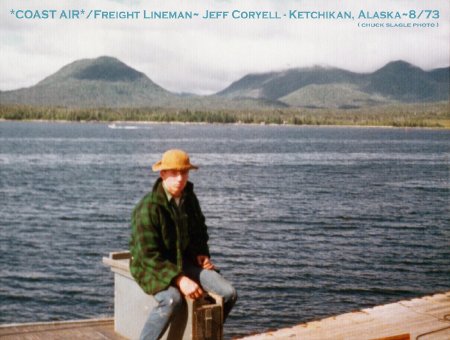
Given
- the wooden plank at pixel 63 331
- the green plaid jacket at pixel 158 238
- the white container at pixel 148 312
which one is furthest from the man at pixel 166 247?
the wooden plank at pixel 63 331

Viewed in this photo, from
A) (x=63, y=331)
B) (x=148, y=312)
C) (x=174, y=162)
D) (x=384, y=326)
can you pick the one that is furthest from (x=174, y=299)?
(x=384, y=326)

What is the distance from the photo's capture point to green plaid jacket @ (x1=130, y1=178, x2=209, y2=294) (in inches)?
184

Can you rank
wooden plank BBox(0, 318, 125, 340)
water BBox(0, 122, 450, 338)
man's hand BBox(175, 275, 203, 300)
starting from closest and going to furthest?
man's hand BBox(175, 275, 203, 300), wooden plank BBox(0, 318, 125, 340), water BBox(0, 122, 450, 338)

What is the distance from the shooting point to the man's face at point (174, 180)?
4.73m

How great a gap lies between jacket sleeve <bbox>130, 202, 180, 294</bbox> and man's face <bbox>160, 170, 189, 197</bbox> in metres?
0.20

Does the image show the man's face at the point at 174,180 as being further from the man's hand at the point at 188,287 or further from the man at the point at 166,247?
the man's hand at the point at 188,287

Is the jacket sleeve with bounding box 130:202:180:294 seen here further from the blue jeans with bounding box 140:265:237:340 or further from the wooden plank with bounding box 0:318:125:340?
the wooden plank with bounding box 0:318:125:340

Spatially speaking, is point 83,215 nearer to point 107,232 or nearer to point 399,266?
point 107,232

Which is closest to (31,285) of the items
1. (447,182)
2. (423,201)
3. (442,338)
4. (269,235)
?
(269,235)

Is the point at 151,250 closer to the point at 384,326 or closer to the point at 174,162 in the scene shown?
the point at 174,162

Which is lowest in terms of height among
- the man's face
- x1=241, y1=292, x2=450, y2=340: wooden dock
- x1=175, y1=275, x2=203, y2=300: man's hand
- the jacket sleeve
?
x1=241, y1=292, x2=450, y2=340: wooden dock

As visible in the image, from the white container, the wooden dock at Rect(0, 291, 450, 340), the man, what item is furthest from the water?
the man

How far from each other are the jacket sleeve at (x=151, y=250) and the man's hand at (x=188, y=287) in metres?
0.06

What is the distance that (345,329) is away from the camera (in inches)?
247
